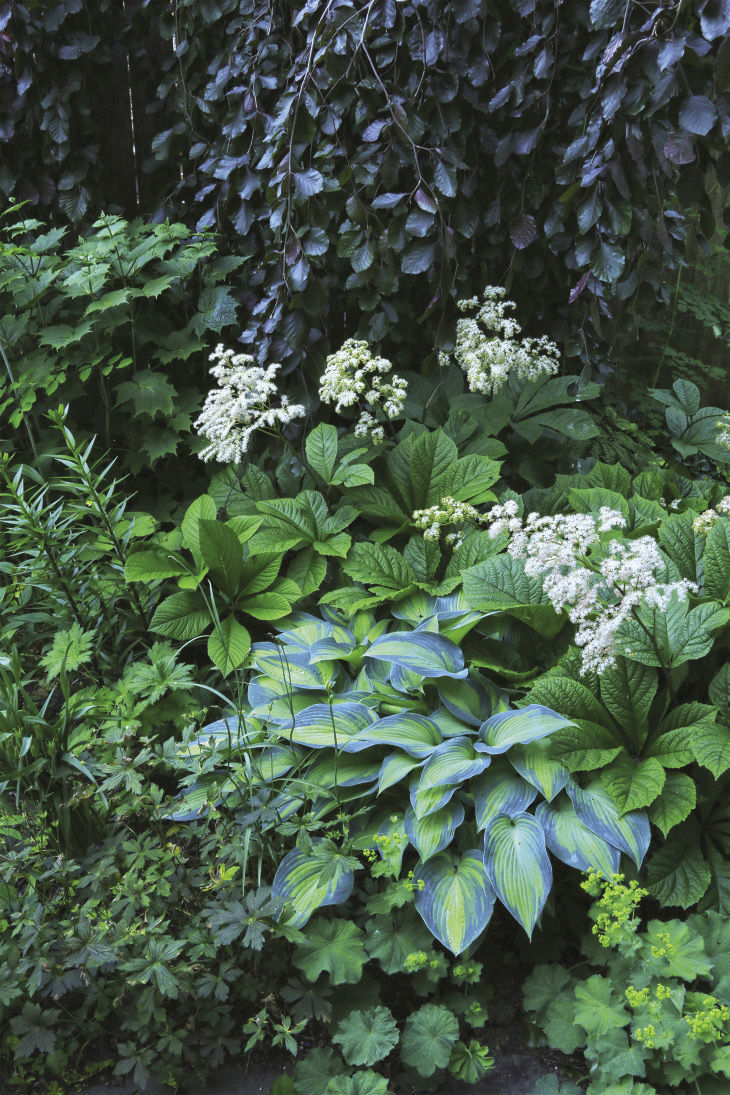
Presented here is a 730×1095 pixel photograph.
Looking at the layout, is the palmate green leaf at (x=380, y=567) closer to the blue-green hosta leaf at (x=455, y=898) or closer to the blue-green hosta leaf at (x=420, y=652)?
the blue-green hosta leaf at (x=420, y=652)

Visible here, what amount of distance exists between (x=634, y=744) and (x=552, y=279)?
173 centimetres

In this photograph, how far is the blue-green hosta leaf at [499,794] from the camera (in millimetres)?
1557

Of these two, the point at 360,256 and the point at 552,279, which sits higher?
the point at 360,256

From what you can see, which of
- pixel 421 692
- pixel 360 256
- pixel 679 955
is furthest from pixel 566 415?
pixel 679 955

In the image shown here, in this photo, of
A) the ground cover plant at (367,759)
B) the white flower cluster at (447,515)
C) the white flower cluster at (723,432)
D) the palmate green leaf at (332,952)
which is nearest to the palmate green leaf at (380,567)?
the ground cover plant at (367,759)

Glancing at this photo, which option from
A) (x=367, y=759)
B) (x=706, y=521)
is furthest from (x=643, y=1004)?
(x=706, y=521)

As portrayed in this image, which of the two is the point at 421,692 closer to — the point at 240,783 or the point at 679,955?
the point at 240,783

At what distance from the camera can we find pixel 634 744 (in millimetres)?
1651

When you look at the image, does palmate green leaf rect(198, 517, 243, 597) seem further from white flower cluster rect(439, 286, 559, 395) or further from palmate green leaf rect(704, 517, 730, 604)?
palmate green leaf rect(704, 517, 730, 604)

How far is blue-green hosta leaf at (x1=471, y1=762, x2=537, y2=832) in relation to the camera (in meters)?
1.56

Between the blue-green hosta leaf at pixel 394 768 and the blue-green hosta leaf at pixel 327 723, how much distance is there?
113 mm

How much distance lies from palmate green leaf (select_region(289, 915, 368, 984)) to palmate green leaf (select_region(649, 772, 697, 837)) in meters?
0.59

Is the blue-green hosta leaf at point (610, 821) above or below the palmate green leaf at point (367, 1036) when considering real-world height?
above

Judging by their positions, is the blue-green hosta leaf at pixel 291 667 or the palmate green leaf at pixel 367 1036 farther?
the blue-green hosta leaf at pixel 291 667
